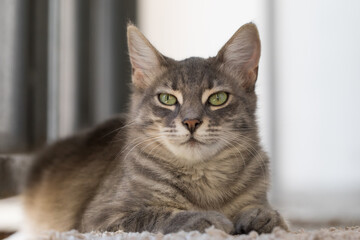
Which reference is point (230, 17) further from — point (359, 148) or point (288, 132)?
point (359, 148)

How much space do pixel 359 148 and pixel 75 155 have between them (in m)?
2.50

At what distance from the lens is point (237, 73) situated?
70.4 inches

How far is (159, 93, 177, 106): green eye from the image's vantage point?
165 centimetres

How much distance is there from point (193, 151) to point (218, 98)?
0.77ft

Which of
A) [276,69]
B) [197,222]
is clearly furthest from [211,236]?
[276,69]

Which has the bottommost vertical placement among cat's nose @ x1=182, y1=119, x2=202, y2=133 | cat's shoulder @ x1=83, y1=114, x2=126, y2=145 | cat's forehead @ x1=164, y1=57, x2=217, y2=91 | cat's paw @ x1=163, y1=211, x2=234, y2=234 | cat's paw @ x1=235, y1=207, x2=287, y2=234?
cat's paw @ x1=235, y1=207, x2=287, y2=234

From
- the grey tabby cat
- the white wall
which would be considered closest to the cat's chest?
the grey tabby cat

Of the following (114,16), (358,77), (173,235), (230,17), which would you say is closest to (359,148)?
(358,77)

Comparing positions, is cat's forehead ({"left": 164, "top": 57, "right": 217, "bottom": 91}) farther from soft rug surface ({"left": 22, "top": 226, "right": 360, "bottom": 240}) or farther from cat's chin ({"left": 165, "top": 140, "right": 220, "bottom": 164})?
soft rug surface ({"left": 22, "top": 226, "right": 360, "bottom": 240})

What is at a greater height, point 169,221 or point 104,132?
point 104,132

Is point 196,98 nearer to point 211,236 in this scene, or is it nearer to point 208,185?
point 208,185

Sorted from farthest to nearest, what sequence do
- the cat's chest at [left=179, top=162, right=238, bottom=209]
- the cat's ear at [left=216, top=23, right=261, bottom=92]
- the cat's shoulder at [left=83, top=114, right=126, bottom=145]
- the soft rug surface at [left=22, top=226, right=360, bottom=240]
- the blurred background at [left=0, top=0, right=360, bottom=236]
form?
the blurred background at [left=0, top=0, right=360, bottom=236]
the cat's shoulder at [left=83, top=114, right=126, bottom=145]
the cat's ear at [left=216, top=23, right=261, bottom=92]
the cat's chest at [left=179, top=162, right=238, bottom=209]
the soft rug surface at [left=22, top=226, right=360, bottom=240]

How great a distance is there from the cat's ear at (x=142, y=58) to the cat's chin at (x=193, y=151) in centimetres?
36

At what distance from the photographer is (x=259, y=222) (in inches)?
55.2
